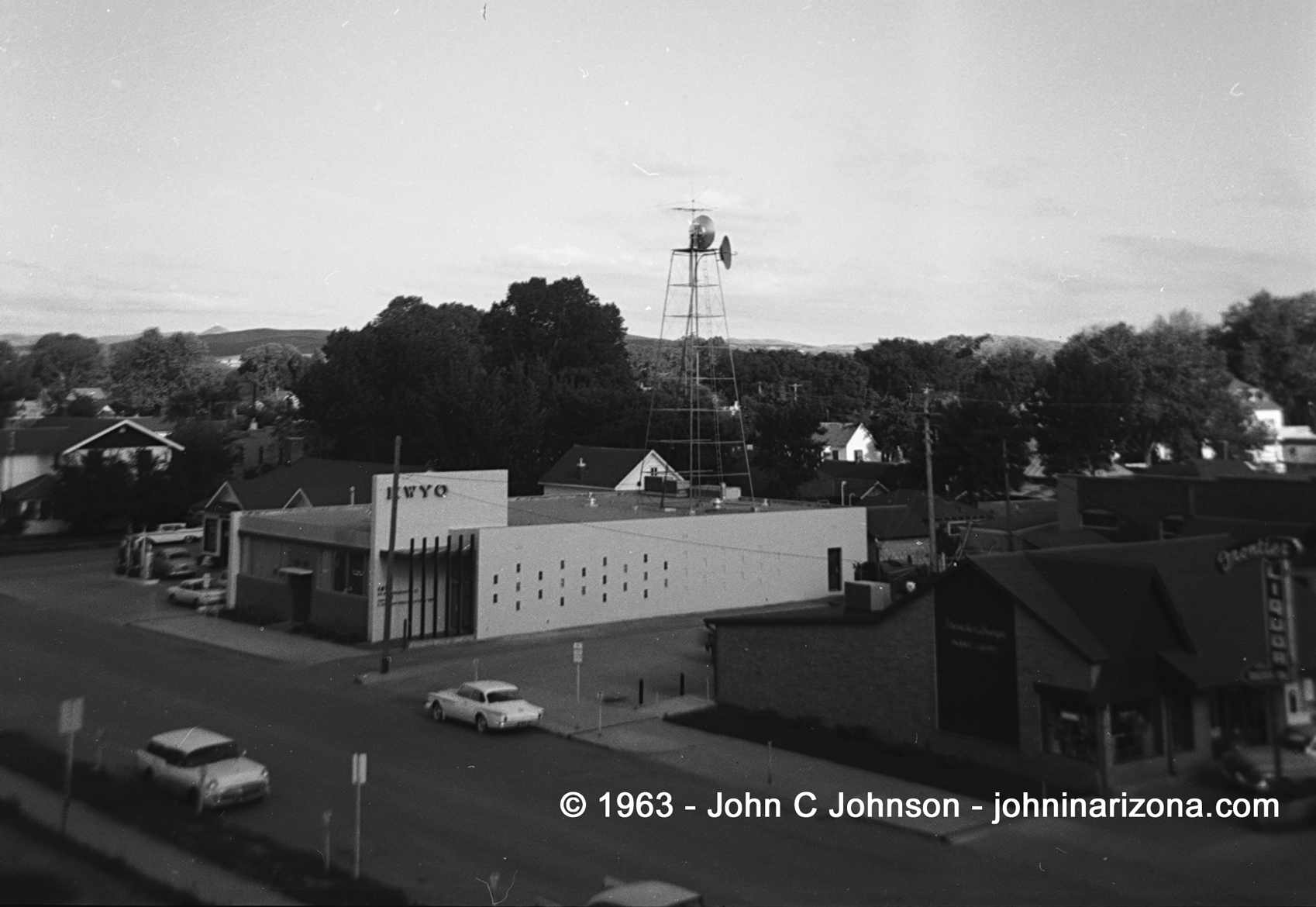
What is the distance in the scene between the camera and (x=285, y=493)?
44.1 metres

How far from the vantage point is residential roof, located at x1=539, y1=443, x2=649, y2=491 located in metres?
50.9

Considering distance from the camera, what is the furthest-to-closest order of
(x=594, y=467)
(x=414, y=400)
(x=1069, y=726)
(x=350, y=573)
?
(x=414, y=400)
(x=594, y=467)
(x=350, y=573)
(x=1069, y=726)

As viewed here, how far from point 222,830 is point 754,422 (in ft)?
162

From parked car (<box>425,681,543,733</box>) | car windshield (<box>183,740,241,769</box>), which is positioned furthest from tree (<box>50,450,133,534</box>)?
car windshield (<box>183,740,241,769</box>)

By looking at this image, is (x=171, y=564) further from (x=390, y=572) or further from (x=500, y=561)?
(x=390, y=572)

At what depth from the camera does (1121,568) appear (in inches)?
470

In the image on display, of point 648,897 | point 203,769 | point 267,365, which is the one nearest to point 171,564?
point 203,769

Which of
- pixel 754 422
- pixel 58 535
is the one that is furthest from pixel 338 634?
pixel 754 422

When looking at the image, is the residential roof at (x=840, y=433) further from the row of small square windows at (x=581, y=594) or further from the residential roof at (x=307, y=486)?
the row of small square windows at (x=581, y=594)

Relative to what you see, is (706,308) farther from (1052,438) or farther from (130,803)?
(1052,438)

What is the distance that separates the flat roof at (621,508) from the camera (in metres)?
34.5

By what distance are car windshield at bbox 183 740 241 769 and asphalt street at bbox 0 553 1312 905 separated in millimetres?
885

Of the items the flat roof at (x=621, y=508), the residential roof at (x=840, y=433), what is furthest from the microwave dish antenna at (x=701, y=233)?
the residential roof at (x=840, y=433)

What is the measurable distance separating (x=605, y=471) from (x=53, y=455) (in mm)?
27378
